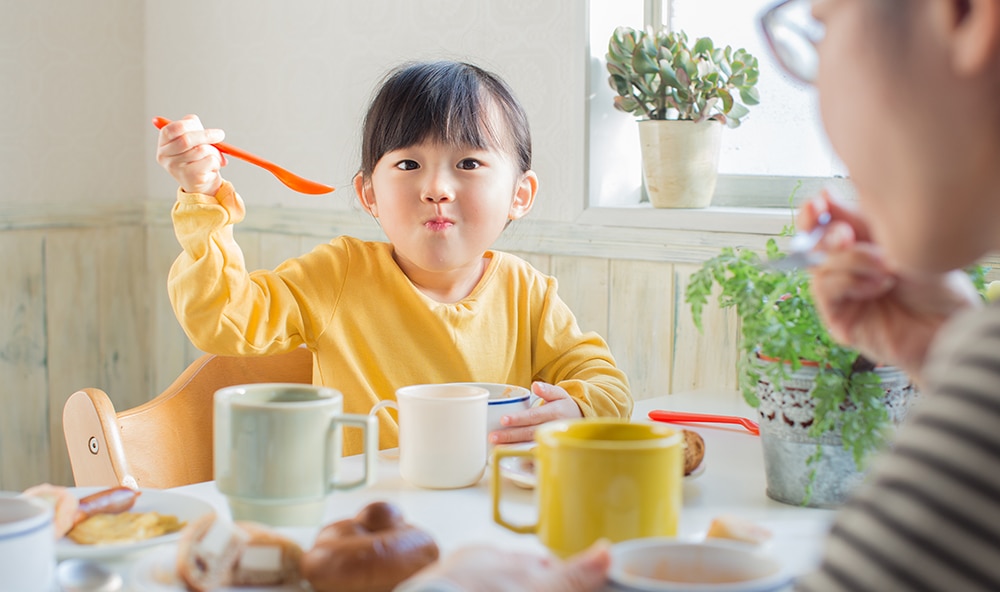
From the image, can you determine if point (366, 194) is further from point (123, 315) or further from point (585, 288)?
point (123, 315)

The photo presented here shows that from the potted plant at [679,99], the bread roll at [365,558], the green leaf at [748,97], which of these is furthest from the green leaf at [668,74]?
the bread roll at [365,558]

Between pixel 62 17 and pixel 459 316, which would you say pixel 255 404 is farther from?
pixel 62 17

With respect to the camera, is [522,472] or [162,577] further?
[522,472]

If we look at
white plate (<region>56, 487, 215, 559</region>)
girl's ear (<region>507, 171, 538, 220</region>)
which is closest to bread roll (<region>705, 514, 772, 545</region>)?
white plate (<region>56, 487, 215, 559</region>)

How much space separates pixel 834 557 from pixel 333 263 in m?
1.07

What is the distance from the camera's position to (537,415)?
1.11m

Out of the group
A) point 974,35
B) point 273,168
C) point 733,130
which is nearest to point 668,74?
point 733,130

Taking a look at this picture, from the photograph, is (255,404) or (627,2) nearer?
(255,404)

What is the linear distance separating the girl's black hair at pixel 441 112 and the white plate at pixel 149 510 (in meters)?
0.67

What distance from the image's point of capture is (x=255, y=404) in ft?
2.45

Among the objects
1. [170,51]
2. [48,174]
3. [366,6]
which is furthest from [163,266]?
[366,6]

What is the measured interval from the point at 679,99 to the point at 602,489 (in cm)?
110

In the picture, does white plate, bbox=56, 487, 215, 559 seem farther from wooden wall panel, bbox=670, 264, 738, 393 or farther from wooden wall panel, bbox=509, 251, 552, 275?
wooden wall panel, bbox=509, 251, 552, 275

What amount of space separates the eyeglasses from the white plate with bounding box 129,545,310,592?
17.5 inches
